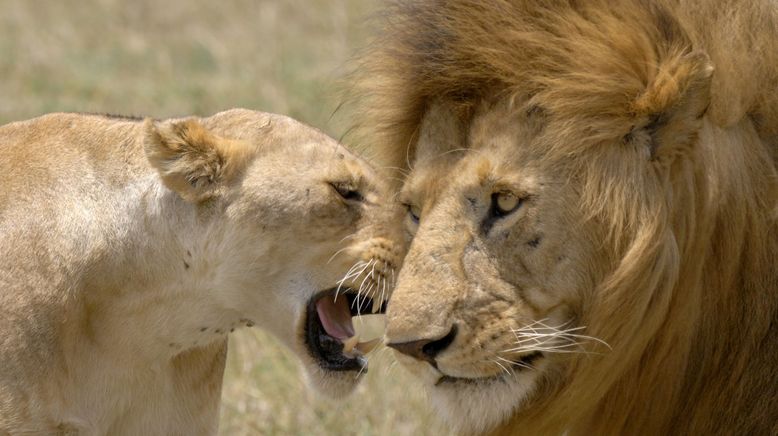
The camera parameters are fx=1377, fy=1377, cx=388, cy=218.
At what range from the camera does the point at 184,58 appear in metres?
9.86

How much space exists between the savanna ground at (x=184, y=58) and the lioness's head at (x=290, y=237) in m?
1.64

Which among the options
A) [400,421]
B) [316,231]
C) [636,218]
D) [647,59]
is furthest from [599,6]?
[400,421]

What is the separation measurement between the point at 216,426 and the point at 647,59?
1.55m

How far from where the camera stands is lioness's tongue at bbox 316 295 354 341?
3.40m

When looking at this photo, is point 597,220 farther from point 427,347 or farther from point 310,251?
point 310,251

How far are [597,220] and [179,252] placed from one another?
1184 mm

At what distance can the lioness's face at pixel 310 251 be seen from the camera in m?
3.36

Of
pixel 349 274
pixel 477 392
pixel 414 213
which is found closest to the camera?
pixel 477 392

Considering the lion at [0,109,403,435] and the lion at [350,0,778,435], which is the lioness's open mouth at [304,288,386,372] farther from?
the lion at [350,0,778,435]

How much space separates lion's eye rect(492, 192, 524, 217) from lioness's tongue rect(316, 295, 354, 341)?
760 mm

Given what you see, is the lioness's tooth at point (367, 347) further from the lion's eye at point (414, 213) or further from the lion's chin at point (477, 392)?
the lion's chin at point (477, 392)

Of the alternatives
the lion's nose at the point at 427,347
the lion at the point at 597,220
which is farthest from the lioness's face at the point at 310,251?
the lion's nose at the point at 427,347

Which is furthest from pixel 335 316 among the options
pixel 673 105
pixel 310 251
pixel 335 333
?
pixel 673 105

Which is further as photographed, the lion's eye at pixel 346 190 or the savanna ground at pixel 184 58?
the savanna ground at pixel 184 58
